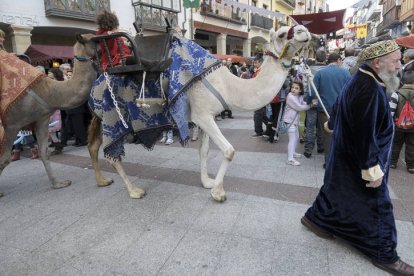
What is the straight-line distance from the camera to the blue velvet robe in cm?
231

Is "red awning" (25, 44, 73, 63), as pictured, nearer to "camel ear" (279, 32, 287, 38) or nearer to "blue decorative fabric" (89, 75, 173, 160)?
"blue decorative fabric" (89, 75, 173, 160)

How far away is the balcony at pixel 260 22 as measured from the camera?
2539cm

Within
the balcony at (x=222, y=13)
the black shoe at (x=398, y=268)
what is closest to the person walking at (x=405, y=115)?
the black shoe at (x=398, y=268)

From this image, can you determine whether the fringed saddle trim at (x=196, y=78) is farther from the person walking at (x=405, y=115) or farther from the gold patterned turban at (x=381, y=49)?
the person walking at (x=405, y=115)

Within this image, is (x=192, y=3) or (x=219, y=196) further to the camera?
(x=192, y=3)

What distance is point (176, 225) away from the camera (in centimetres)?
320

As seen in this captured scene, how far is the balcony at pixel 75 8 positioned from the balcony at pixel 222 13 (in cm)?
685

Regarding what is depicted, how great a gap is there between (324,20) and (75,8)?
1044 centimetres

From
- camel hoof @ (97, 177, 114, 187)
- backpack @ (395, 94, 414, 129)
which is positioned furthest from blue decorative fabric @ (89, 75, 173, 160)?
backpack @ (395, 94, 414, 129)

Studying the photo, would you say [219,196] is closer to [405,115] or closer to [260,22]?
[405,115]

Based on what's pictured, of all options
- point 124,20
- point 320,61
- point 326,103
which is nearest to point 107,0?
point 124,20

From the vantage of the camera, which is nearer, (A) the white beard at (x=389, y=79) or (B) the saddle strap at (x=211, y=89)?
(A) the white beard at (x=389, y=79)

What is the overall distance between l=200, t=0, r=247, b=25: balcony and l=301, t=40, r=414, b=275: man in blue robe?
18018 millimetres

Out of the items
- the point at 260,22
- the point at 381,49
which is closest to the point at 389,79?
the point at 381,49
